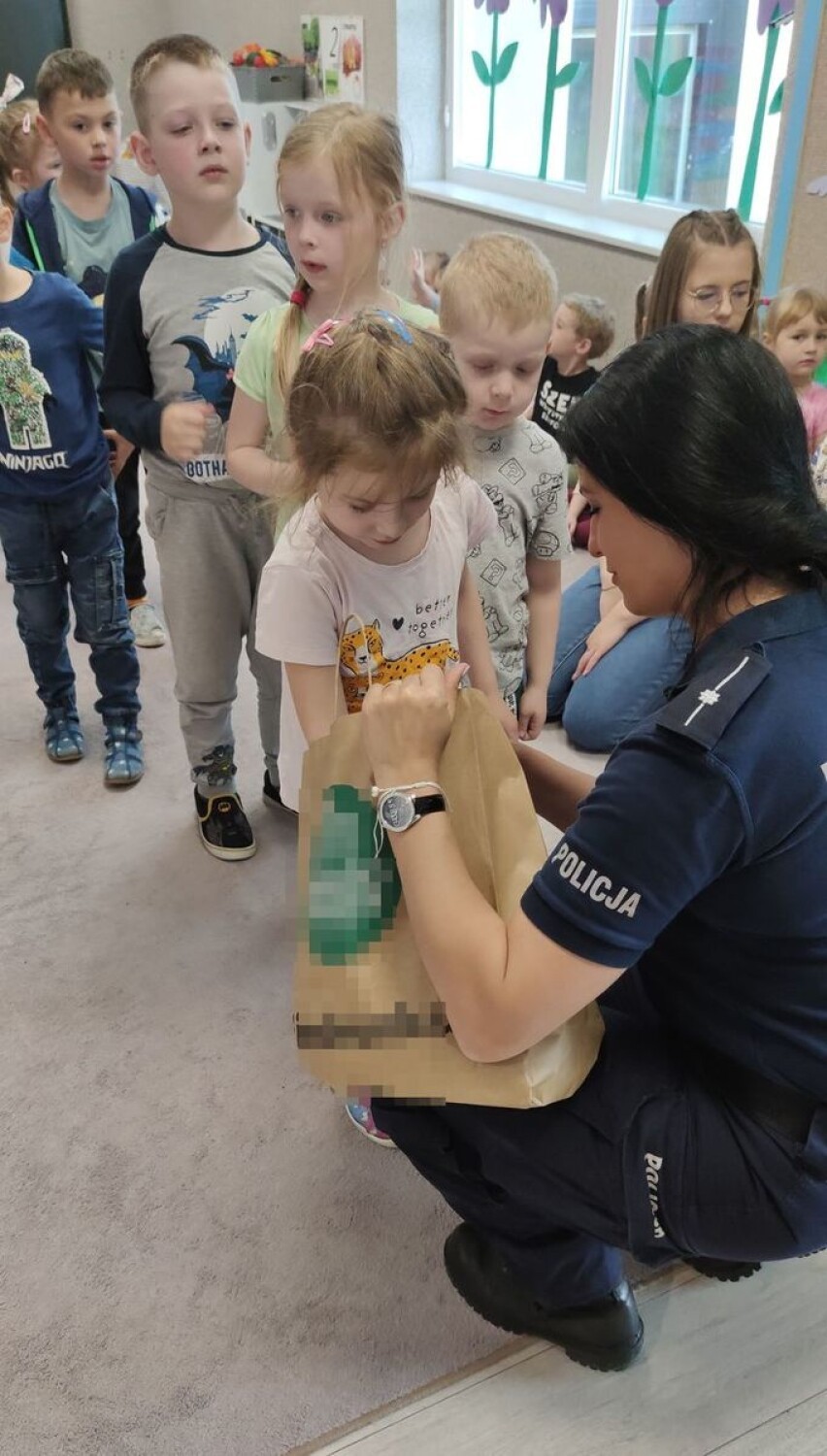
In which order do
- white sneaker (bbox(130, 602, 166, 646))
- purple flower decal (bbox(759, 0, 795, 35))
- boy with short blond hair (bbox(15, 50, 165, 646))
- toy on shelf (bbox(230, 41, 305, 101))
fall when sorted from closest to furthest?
boy with short blond hair (bbox(15, 50, 165, 646)) → white sneaker (bbox(130, 602, 166, 646)) → purple flower decal (bbox(759, 0, 795, 35)) → toy on shelf (bbox(230, 41, 305, 101))

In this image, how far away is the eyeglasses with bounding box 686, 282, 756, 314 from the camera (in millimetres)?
2074

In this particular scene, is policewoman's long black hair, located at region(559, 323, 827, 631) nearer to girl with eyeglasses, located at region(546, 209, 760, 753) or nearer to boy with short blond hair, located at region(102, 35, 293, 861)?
boy with short blond hair, located at region(102, 35, 293, 861)

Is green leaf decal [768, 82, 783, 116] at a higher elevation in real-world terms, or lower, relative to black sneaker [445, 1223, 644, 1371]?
higher

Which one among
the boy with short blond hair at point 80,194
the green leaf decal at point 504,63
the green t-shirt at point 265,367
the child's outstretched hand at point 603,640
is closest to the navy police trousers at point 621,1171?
the green t-shirt at point 265,367

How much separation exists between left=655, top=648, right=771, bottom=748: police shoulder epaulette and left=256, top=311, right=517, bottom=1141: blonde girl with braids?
0.41 m

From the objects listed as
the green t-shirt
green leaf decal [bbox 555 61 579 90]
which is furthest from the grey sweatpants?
green leaf decal [bbox 555 61 579 90]

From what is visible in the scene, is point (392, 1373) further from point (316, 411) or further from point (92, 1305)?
point (316, 411)

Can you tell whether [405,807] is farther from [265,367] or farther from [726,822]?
[265,367]

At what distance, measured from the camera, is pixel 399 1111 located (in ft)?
3.62

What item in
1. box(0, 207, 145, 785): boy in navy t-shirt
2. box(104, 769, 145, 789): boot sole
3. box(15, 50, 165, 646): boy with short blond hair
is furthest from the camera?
box(15, 50, 165, 646): boy with short blond hair

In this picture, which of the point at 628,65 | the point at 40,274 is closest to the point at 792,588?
the point at 40,274

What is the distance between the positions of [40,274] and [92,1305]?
1.73m

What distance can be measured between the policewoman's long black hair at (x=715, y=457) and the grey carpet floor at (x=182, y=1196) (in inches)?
35.2

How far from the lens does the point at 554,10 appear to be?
377cm
